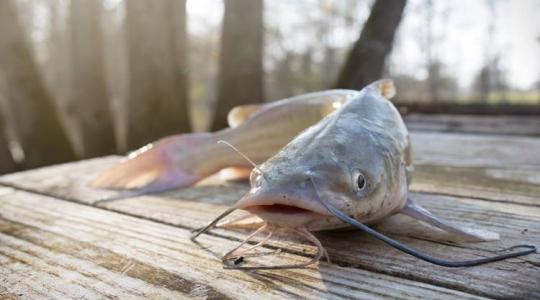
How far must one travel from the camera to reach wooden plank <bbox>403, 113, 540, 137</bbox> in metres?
3.48

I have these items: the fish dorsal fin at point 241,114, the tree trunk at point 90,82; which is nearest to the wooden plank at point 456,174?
the fish dorsal fin at point 241,114

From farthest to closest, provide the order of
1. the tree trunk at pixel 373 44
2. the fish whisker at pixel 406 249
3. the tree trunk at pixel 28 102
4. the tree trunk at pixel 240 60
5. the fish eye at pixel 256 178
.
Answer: the tree trunk at pixel 28 102, the tree trunk at pixel 373 44, the tree trunk at pixel 240 60, the fish eye at pixel 256 178, the fish whisker at pixel 406 249

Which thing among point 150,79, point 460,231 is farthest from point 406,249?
point 150,79

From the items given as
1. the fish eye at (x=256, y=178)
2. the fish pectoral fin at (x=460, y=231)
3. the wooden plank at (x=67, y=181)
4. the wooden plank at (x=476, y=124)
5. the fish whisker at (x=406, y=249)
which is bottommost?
the wooden plank at (x=476, y=124)

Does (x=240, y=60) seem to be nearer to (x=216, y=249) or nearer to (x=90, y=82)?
(x=90, y=82)

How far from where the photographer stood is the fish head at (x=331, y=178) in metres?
0.97

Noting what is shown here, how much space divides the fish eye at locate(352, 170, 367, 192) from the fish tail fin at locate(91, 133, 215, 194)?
100 cm

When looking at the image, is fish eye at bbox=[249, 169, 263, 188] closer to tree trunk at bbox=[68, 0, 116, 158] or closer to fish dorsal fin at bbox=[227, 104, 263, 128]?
fish dorsal fin at bbox=[227, 104, 263, 128]

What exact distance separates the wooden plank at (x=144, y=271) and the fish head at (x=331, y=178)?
13 centimetres

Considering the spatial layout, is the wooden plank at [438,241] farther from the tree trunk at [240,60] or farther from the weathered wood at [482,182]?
the tree trunk at [240,60]

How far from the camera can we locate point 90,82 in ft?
20.7

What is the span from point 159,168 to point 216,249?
0.84 m

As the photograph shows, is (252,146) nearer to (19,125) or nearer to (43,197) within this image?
(43,197)

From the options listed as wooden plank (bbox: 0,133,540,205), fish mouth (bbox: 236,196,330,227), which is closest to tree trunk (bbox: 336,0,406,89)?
wooden plank (bbox: 0,133,540,205)
